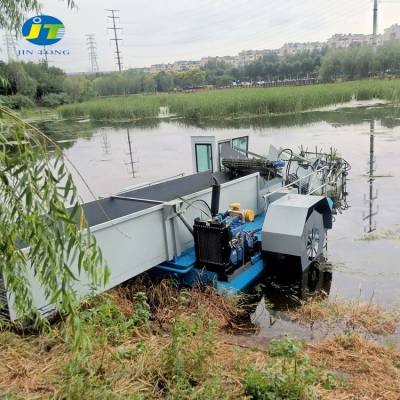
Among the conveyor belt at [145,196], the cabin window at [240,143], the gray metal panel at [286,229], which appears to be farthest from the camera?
the cabin window at [240,143]

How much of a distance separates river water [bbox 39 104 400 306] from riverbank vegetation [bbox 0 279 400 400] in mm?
1723

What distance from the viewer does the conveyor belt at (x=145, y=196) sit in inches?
Answer: 186

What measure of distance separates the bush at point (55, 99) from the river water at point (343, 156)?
51.6 feet

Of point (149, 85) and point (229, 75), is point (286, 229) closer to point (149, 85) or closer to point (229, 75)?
point (149, 85)

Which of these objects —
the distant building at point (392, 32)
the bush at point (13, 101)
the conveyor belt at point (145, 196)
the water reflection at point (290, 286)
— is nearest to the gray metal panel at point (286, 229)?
the water reflection at point (290, 286)

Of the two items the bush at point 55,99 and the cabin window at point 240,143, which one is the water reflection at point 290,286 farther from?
the bush at point 55,99

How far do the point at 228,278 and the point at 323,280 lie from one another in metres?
1.62

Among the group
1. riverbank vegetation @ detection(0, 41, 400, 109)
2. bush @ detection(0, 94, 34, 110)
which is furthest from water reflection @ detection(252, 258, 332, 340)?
riverbank vegetation @ detection(0, 41, 400, 109)

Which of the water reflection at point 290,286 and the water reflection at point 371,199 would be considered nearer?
the water reflection at point 290,286

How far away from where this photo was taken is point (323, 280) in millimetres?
5625

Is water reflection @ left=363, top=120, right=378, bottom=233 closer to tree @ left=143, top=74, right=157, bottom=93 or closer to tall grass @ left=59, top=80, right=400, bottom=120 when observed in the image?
tall grass @ left=59, top=80, right=400, bottom=120

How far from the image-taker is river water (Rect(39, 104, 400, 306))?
5.85 m

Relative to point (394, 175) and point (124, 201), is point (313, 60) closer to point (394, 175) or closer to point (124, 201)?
point (394, 175)

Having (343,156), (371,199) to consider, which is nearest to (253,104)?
(343,156)
